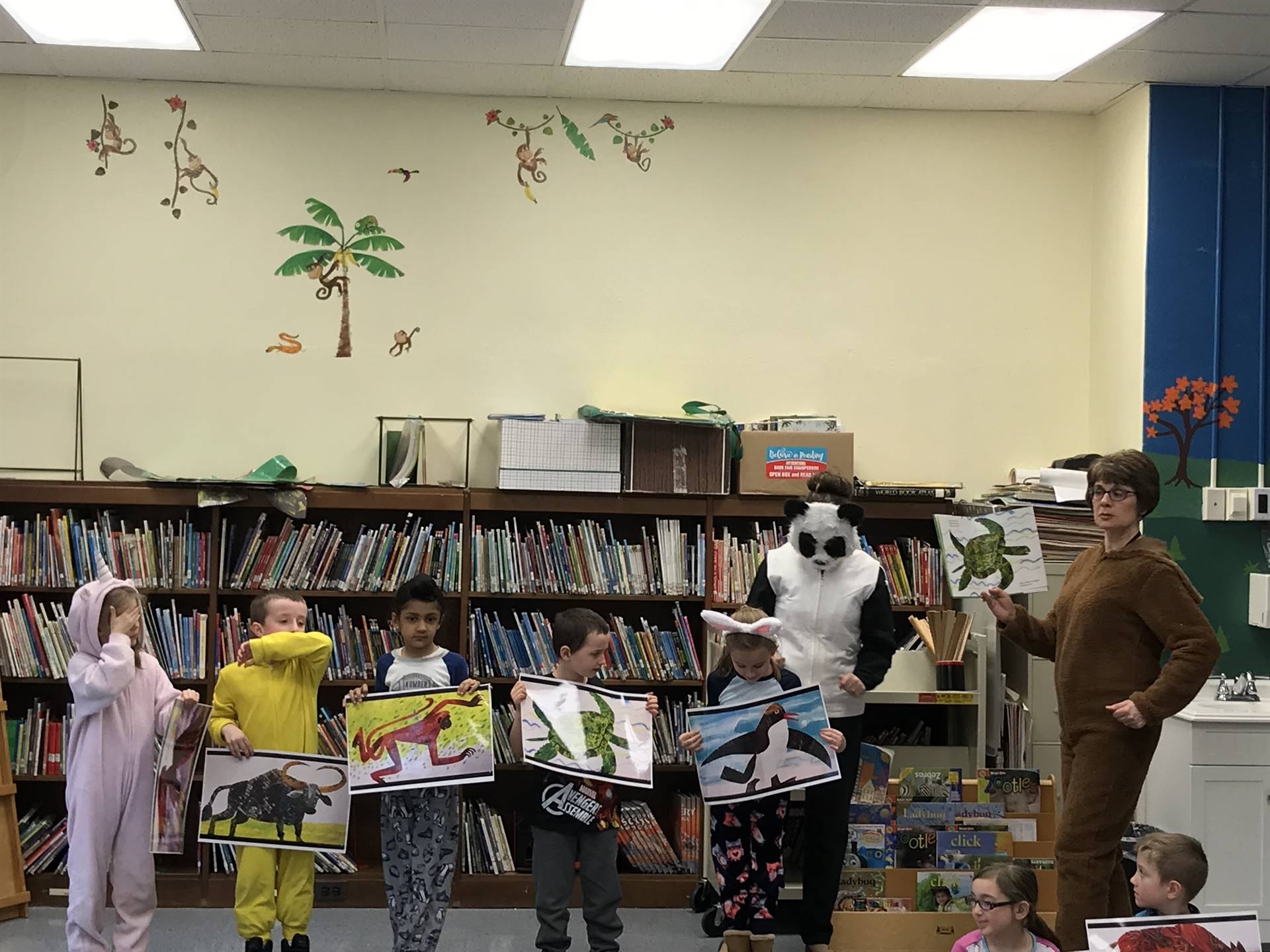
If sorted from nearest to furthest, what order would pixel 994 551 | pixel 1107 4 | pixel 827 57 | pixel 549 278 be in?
pixel 994 551
pixel 1107 4
pixel 827 57
pixel 549 278

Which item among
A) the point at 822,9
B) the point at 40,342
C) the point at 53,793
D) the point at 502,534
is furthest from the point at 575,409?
the point at 53,793

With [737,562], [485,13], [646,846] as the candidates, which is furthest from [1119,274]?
[646,846]

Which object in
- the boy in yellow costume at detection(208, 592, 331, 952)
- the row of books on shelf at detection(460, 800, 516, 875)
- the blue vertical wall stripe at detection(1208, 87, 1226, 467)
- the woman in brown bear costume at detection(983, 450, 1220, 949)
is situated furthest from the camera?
the blue vertical wall stripe at detection(1208, 87, 1226, 467)

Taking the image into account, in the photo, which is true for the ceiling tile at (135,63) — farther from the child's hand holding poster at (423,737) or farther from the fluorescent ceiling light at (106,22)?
the child's hand holding poster at (423,737)

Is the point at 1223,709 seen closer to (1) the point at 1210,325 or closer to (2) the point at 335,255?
(1) the point at 1210,325

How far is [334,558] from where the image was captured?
447cm

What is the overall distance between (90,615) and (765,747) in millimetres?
1885

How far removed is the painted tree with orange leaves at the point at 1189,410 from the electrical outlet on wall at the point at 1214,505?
8cm

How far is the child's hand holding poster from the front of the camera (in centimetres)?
325

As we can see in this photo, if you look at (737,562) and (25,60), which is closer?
(25,60)

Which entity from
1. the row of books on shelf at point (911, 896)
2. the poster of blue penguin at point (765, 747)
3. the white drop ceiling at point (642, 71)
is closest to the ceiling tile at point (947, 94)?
the white drop ceiling at point (642, 71)

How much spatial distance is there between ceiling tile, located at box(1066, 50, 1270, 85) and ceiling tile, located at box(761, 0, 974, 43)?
2.34 ft

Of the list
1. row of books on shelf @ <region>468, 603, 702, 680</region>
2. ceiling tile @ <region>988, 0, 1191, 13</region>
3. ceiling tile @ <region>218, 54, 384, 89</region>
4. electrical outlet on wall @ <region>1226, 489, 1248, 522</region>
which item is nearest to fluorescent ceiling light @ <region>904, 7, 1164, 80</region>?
ceiling tile @ <region>988, 0, 1191, 13</region>

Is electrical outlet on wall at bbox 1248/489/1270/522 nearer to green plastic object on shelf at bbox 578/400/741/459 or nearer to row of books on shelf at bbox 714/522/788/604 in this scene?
row of books on shelf at bbox 714/522/788/604
